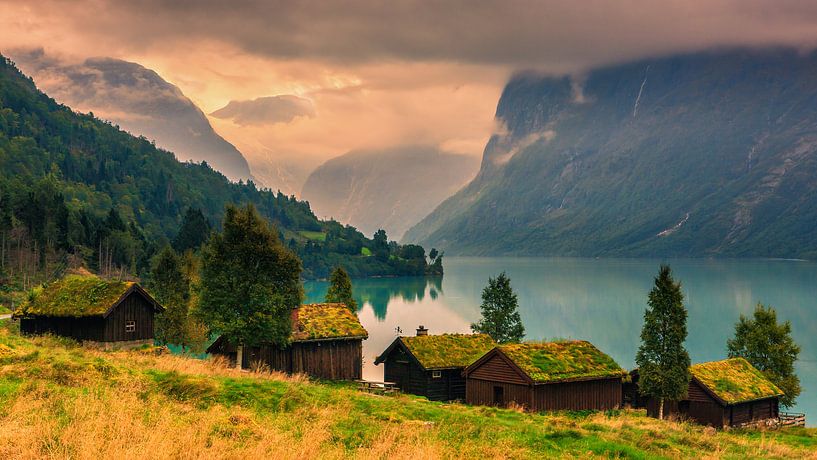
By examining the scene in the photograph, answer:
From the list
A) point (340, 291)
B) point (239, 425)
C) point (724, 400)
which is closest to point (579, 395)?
point (724, 400)

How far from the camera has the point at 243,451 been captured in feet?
50.5

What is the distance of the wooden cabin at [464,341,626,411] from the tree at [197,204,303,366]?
12.9m

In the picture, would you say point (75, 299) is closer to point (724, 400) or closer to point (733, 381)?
point (724, 400)

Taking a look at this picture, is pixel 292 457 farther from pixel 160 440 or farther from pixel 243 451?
pixel 160 440

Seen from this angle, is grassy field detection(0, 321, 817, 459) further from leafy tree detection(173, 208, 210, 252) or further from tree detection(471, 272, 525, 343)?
leafy tree detection(173, 208, 210, 252)

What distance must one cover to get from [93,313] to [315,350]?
49.8 feet

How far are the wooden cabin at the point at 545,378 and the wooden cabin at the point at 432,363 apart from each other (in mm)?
2659

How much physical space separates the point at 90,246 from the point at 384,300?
7370 centimetres

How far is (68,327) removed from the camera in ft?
168

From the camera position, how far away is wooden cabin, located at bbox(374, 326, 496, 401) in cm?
4962

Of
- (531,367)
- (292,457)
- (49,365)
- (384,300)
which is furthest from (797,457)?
(384,300)

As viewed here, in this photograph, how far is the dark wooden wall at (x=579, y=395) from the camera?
43500mm

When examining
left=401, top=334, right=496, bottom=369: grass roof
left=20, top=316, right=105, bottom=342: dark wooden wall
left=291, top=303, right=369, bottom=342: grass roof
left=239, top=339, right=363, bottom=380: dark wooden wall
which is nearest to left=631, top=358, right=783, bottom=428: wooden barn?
left=401, top=334, right=496, bottom=369: grass roof

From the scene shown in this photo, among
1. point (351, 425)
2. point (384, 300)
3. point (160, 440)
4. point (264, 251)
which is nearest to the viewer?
point (160, 440)
